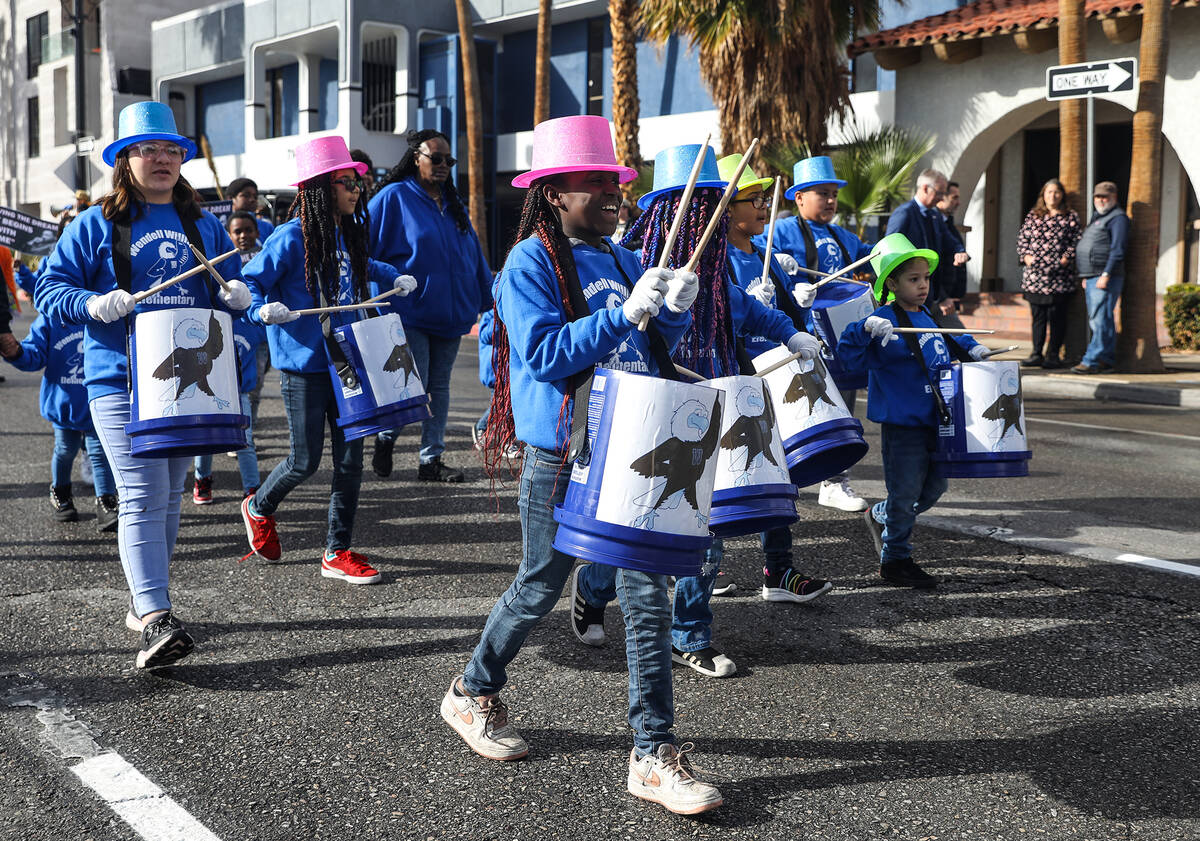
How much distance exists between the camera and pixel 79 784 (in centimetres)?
335

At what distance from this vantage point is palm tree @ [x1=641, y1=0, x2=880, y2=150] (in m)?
16.0

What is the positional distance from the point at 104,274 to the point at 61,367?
7.81 ft

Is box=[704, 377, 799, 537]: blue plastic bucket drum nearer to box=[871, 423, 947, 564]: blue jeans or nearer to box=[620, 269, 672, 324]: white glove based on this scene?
box=[620, 269, 672, 324]: white glove

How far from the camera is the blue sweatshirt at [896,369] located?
5.07m

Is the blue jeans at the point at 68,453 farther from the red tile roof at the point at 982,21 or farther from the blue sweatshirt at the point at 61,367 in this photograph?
the red tile roof at the point at 982,21

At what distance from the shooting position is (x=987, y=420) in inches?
193

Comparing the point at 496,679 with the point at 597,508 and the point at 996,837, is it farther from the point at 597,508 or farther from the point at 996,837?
the point at 996,837

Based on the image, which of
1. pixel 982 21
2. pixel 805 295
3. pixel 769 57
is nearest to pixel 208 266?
pixel 805 295

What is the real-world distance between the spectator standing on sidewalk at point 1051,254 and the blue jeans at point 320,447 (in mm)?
10031

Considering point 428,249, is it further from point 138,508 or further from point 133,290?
point 138,508

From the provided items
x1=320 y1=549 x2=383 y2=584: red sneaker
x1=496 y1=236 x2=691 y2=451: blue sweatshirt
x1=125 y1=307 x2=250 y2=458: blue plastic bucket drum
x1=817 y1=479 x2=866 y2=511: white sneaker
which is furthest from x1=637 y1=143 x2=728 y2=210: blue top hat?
x1=817 y1=479 x2=866 y2=511: white sneaker

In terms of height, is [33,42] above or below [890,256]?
above

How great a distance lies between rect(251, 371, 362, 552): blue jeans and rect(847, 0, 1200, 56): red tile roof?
43.3 ft

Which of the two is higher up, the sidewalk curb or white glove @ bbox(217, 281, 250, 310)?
white glove @ bbox(217, 281, 250, 310)
